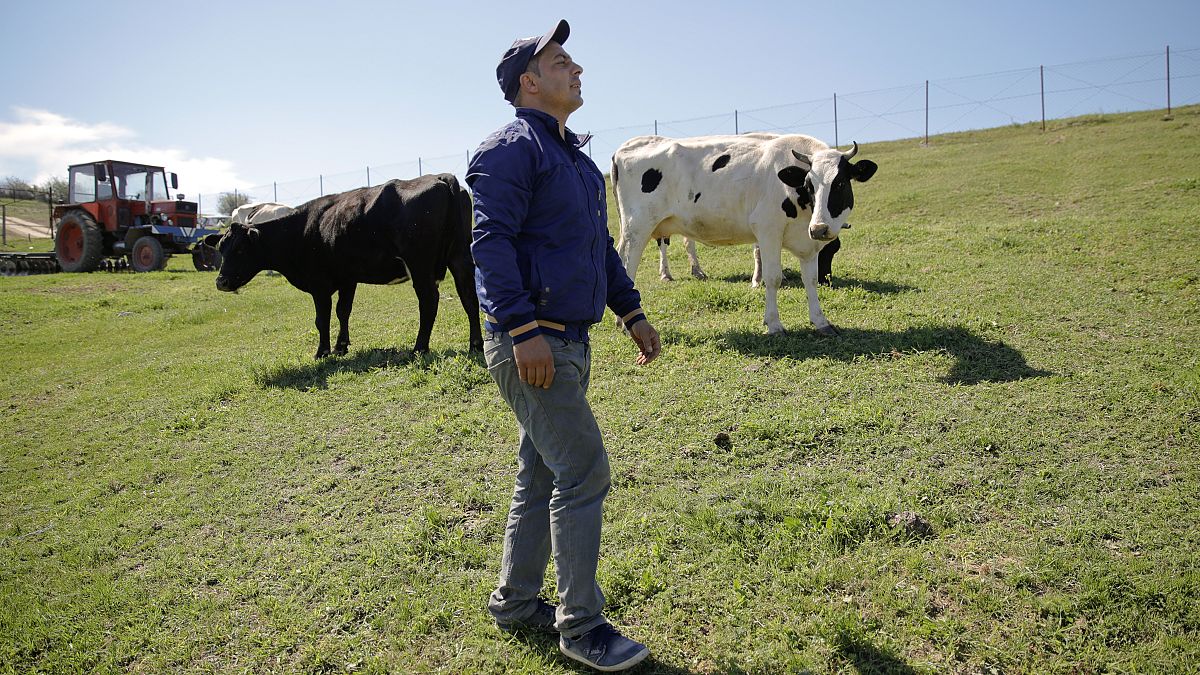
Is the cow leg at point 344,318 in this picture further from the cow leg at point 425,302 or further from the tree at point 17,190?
the tree at point 17,190

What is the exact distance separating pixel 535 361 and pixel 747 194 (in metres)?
6.56

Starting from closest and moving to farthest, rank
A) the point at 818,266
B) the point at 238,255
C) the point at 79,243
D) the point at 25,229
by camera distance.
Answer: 1. the point at 238,255
2. the point at 818,266
3. the point at 79,243
4. the point at 25,229

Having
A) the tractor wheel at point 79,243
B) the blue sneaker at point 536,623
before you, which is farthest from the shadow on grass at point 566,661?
the tractor wheel at point 79,243

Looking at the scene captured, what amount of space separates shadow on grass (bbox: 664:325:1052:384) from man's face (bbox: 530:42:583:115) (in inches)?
178

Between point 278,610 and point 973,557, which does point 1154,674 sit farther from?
point 278,610

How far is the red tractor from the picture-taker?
76.4 ft

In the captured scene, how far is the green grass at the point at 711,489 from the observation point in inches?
144

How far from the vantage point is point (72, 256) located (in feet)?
78.3

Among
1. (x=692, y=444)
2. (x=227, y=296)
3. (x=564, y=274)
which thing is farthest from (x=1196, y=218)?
(x=227, y=296)

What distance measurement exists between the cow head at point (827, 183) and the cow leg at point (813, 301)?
0.49 meters

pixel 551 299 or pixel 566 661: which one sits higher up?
pixel 551 299

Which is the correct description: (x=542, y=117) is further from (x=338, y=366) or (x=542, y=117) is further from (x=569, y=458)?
(x=338, y=366)

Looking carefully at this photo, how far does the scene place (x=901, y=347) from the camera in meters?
7.45

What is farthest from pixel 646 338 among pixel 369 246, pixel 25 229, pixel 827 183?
pixel 25 229
